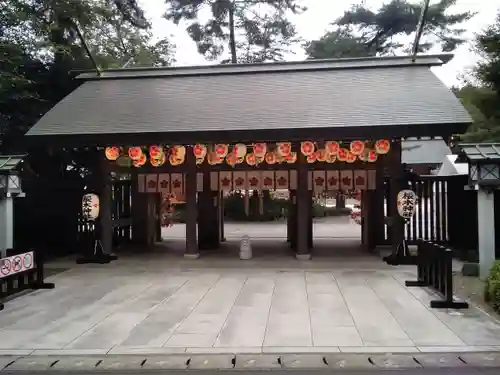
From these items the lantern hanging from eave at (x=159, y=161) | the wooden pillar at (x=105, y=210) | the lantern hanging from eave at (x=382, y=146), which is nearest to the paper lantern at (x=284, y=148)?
the lantern hanging from eave at (x=382, y=146)

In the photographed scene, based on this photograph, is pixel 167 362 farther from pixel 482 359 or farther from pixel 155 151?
pixel 155 151

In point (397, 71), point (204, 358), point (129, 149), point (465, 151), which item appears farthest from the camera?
point (397, 71)

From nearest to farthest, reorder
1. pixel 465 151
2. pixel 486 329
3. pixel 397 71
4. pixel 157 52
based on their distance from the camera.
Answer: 1. pixel 486 329
2. pixel 465 151
3. pixel 397 71
4. pixel 157 52

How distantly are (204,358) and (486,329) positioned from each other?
14.9ft

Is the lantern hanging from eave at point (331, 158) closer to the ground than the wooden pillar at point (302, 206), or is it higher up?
higher up

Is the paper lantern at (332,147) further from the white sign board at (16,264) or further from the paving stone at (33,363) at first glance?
the paving stone at (33,363)

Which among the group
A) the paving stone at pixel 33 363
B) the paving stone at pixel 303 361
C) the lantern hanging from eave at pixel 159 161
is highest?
the lantern hanging from eave at pixel 159 161

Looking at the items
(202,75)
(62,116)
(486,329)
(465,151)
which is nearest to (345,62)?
(202,75)

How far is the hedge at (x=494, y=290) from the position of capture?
8719mm

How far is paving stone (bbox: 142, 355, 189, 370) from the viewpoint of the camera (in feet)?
20.5

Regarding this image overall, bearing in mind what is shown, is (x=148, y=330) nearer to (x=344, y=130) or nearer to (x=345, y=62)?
(x=344, y=130)

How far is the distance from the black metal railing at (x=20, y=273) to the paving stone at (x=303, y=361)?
6.12 meters

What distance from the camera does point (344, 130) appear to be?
45.2ft

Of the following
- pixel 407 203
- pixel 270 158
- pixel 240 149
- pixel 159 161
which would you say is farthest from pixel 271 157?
pixel 407 203
